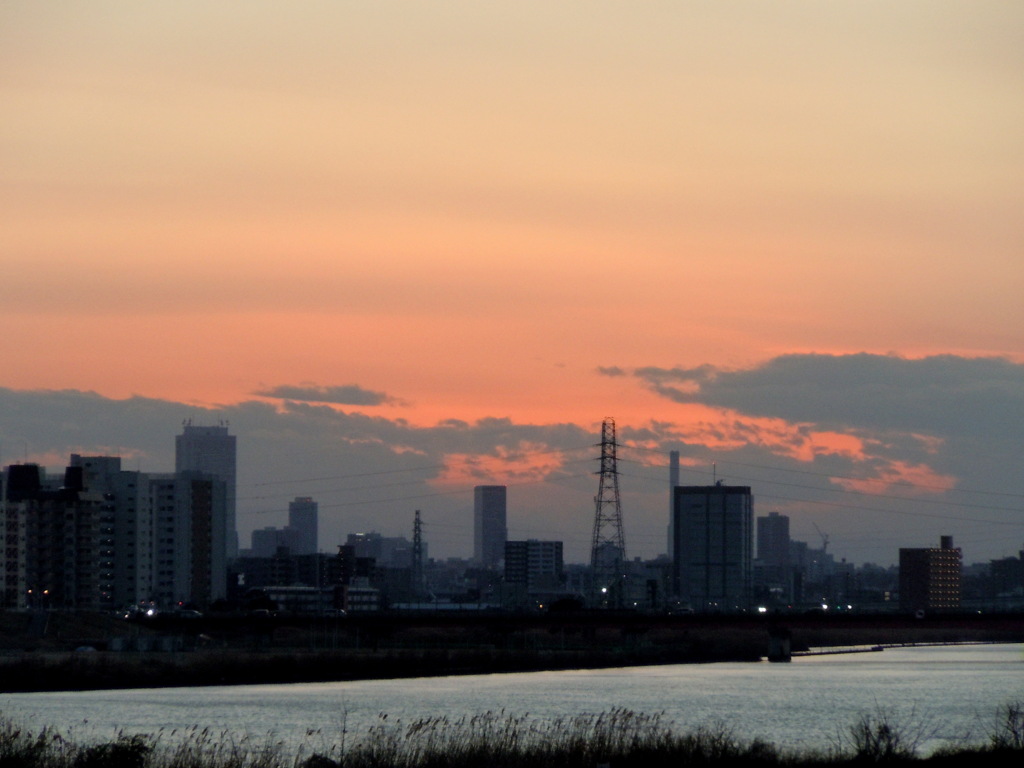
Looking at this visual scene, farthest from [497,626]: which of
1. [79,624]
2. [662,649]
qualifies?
[79,624]

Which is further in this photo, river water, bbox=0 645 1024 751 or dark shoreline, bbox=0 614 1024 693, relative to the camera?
dark shoreline, bbox=0 614 1024 693

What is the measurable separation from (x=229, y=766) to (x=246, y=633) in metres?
141

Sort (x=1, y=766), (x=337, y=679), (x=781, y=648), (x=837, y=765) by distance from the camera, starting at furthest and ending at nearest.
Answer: (x=781, y=648) < (x=337, y=679) < (x=837, y=765) < (x=1, y=766)

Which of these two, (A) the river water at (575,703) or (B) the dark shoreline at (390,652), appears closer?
(A) the river water at (575,703)

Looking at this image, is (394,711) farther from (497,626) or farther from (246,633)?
(246,633)

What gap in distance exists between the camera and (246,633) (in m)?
174

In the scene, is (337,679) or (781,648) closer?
(337,679)

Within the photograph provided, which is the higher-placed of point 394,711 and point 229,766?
point 229,766

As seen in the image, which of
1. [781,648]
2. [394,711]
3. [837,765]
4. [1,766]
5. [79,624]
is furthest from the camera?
[781,648]

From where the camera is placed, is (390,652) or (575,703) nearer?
(575,703)

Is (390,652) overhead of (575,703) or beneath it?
beneath

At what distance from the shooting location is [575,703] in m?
97.6

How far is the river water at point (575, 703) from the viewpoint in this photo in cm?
7469

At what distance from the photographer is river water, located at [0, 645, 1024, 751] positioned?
74688mm
